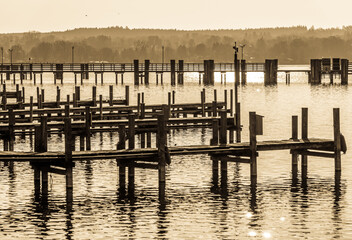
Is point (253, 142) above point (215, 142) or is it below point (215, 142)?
above

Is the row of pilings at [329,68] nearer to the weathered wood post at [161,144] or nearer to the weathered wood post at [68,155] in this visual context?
the weathered wood post at [161,144]

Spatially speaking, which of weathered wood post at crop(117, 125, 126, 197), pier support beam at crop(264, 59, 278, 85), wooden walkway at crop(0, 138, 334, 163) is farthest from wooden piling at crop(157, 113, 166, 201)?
pier support beam at crop(264, 59, 278, 85)

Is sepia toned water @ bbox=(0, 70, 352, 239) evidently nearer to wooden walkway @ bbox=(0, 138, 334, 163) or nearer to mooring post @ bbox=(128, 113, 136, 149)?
wooden walkway @ bbox=(0, 138, 334, 163)

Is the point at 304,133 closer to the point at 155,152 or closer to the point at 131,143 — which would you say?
the point at 155,152

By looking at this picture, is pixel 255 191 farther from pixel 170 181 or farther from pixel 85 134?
pixel 85 134

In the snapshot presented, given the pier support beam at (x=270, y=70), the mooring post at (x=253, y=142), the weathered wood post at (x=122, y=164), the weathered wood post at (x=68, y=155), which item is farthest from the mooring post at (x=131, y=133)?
the pier support beam at (x=270, y=70)

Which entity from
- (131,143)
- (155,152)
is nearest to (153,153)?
(155,152)

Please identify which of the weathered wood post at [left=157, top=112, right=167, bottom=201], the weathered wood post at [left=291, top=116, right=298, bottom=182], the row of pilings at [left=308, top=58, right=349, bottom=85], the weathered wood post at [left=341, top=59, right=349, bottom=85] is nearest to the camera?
the weathered wood post at [left=157, top=112, right=167, bottom=201]

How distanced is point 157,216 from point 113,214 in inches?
69.0

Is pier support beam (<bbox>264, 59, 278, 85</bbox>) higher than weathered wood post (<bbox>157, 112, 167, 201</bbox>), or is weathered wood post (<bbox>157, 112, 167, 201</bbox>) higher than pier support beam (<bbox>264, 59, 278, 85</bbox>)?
pier support beam (<bbox>264, 59, 278, 85</bbox>)

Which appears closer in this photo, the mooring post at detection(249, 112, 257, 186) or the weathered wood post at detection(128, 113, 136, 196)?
the weathered wood post at detection(128, 113, 136, 196)

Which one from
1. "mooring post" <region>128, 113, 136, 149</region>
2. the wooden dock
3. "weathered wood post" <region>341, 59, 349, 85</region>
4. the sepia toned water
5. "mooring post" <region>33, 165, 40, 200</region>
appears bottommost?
the sepia toned water

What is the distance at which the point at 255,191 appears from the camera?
138 feet

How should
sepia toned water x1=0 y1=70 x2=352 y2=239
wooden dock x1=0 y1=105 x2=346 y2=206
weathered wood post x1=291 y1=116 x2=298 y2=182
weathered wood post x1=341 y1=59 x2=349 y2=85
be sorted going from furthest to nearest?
weathered wood post x1=341 y1=59 x2=349 y2=85
weathered wood post x1=291 y1=116 x2=298 y2=182
wooden dock x1=0 y1=105 x2=346 y2=206
sepia toned water x1=0 y1=70 x2=352 y2=239
